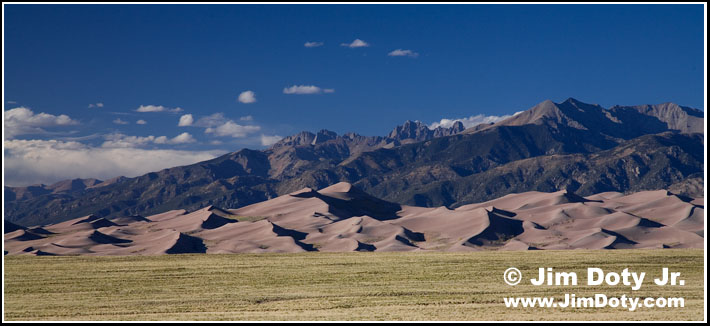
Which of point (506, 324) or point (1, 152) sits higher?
point (1, 152)

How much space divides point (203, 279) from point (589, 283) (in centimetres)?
3176

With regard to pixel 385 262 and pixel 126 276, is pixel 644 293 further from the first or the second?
pixel 126 276

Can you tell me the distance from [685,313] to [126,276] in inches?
1864

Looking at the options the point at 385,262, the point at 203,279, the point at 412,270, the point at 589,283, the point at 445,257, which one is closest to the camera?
the point at 589,283

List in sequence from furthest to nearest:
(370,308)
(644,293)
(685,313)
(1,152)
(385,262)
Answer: (385,262) → (644,293) → (370,308) → (685,313) → (1,152)

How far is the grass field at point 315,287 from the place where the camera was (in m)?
43.6

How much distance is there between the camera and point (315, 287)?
58219mm

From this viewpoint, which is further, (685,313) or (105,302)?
(105,302)

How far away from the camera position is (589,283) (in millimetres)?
55344

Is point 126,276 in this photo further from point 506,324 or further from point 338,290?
point 506,324

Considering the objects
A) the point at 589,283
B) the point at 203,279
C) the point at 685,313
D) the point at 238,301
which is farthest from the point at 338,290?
the point at 685,313

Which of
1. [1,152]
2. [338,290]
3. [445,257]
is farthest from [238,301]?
[445,257]

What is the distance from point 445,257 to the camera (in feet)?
277

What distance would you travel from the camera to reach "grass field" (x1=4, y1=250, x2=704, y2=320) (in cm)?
4362
